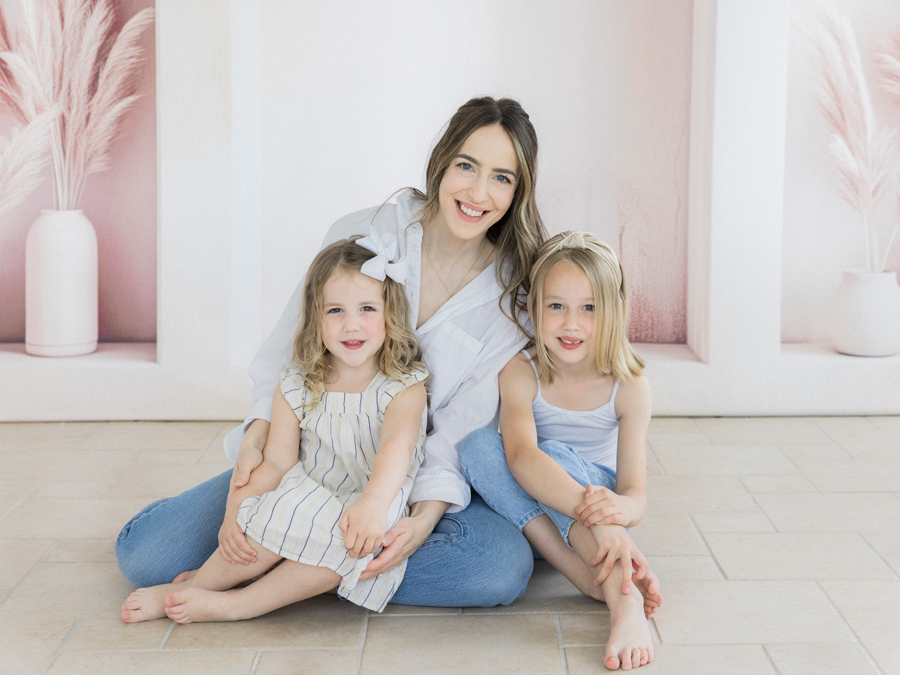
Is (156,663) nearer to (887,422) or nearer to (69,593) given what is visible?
(69,593)

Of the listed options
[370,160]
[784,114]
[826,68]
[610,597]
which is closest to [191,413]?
[370,160]

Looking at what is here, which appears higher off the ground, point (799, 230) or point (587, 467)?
point (799, 230)

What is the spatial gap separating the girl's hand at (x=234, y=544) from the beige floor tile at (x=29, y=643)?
0.32 meters

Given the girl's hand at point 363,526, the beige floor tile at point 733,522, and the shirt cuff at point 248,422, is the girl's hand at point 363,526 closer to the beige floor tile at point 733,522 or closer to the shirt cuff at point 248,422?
the shirt cuff at point 248,422

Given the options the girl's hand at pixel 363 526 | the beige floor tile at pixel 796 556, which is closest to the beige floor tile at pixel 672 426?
the beige floor tile at pixel 796 556

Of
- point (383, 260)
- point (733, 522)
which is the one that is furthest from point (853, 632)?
point (383, 260)

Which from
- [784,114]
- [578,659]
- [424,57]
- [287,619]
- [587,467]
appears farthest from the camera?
[424,57]

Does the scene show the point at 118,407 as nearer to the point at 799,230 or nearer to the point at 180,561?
the point at 180,561

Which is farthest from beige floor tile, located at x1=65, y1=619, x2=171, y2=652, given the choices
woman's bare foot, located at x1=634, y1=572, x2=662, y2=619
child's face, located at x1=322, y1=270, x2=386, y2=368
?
woman's bare foot, located at x1=634, y1=572, x2=662, y2=619

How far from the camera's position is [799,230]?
345cm

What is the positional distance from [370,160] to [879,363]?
6.36 feet

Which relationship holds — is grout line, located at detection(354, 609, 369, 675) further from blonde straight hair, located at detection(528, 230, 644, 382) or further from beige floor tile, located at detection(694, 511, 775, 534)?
beige floor tile, located at detection(694, 511, 775, 534)

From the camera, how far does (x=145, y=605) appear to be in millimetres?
1716

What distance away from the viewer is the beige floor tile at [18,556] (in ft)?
6.25
